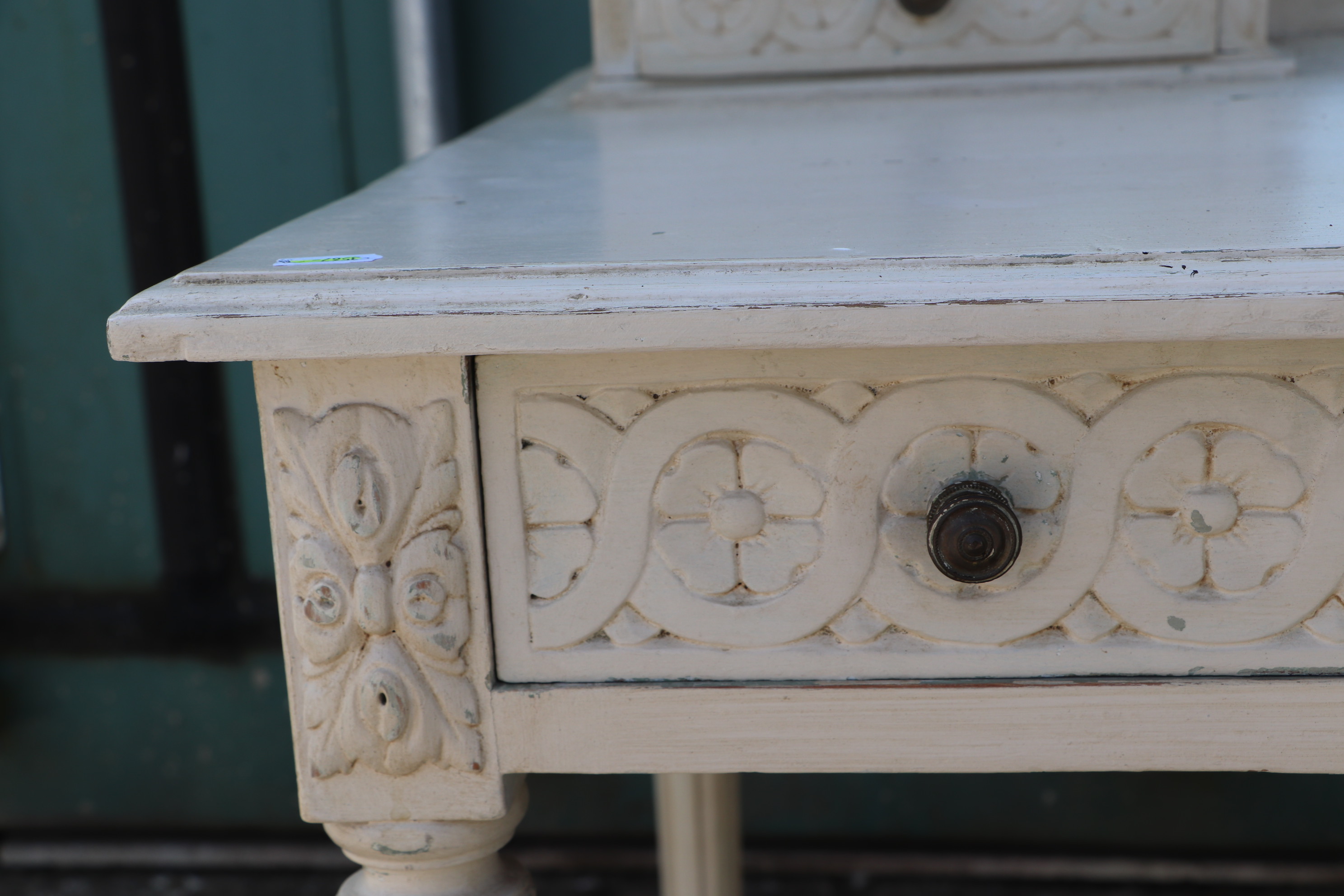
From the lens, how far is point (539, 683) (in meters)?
0.42

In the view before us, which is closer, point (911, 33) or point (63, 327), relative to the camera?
point (911, 33)

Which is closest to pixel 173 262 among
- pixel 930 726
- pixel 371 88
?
pixel 371 88

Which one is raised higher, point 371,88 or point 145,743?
point 371,88

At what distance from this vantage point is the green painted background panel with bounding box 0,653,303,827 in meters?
1.21

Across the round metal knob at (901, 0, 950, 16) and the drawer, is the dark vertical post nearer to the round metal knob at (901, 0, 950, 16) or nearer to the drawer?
the round metal knob at (901, 0, 950, 16)

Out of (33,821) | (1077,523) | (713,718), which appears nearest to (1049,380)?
(1077,523)

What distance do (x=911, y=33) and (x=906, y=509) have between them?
51 centimetres

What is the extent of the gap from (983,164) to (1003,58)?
0.30 meters

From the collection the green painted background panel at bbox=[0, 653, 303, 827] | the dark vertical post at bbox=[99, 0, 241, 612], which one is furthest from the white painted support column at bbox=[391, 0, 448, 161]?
the green painted background panel at bbox=[0, 653, 303, 827]

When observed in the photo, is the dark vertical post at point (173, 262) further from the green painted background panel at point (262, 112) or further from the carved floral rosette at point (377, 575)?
the carved floral rosette at point (377, 575)

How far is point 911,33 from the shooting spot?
791 mm

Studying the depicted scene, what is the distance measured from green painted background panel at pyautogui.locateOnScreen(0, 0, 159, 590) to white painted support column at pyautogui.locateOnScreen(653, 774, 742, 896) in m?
0.67

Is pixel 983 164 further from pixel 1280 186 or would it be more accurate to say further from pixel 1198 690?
pixel 1198 690

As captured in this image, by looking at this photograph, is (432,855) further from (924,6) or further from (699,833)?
(924,6)
